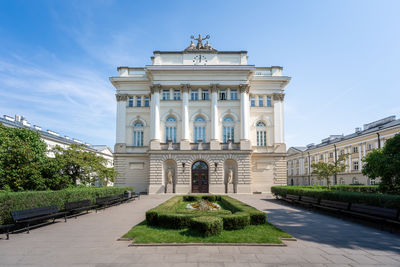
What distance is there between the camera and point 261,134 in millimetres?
37969

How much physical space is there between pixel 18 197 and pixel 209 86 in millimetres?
28230

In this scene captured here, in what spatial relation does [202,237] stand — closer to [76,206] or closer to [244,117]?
[76,206]

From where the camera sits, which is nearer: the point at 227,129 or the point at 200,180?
the point at 200,180

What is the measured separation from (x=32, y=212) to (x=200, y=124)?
86.6 ft

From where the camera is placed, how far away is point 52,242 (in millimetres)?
9172

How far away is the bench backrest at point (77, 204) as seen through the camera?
47.1ft

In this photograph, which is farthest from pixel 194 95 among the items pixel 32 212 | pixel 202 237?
pixel 202 237

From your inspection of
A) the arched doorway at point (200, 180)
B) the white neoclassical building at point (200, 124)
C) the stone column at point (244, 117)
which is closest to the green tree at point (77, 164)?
the white neoclassical building at point (200, 124)

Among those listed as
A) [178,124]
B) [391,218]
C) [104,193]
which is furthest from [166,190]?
[391,218]

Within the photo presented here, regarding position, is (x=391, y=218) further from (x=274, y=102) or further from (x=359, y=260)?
(x=274, y=102)

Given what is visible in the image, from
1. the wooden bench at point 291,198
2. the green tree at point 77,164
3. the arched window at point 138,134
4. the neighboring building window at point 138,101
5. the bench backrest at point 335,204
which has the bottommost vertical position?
the wooden bench at point 291,198

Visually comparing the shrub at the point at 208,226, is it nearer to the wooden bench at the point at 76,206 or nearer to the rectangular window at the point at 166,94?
the wooden bench at the point at 76,206

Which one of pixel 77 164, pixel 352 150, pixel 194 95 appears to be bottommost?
pixel 77 164

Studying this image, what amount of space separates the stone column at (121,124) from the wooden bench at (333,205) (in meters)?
28.1
